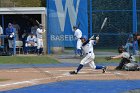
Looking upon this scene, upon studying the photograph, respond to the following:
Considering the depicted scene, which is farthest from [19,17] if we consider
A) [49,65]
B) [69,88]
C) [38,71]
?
[69,88]

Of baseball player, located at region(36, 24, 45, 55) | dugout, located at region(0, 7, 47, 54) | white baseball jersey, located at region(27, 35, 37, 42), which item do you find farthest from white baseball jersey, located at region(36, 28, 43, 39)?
dugout, located at region(0, 7, 47, 54)

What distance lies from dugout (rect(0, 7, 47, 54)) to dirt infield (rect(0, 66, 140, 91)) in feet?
33.8

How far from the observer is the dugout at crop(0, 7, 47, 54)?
102ft

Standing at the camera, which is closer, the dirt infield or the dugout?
the dirt infield

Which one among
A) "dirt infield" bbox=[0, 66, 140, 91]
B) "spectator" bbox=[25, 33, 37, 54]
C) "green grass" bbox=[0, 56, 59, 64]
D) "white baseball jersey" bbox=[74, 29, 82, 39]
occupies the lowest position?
"dirt infield" bbox=[0, 66, 140, 91]

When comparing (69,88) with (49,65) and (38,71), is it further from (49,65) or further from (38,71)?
(49,65)

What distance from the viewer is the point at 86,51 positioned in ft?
63.7

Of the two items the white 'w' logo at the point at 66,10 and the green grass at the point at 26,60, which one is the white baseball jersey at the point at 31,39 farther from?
the green grass at the point at 26,60

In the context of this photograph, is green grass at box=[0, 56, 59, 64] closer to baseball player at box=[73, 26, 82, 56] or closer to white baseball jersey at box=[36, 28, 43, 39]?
baseball player at box=[73, 26, 82, 56]

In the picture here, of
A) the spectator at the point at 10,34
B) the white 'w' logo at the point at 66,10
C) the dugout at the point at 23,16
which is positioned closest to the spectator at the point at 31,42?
the dugout at the point at 23,16

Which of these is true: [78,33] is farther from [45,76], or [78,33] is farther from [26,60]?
[45,76]

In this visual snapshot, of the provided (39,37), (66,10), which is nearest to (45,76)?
(39,37)

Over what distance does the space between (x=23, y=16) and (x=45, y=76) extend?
14.3 meters

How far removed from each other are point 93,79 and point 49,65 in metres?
6.76
